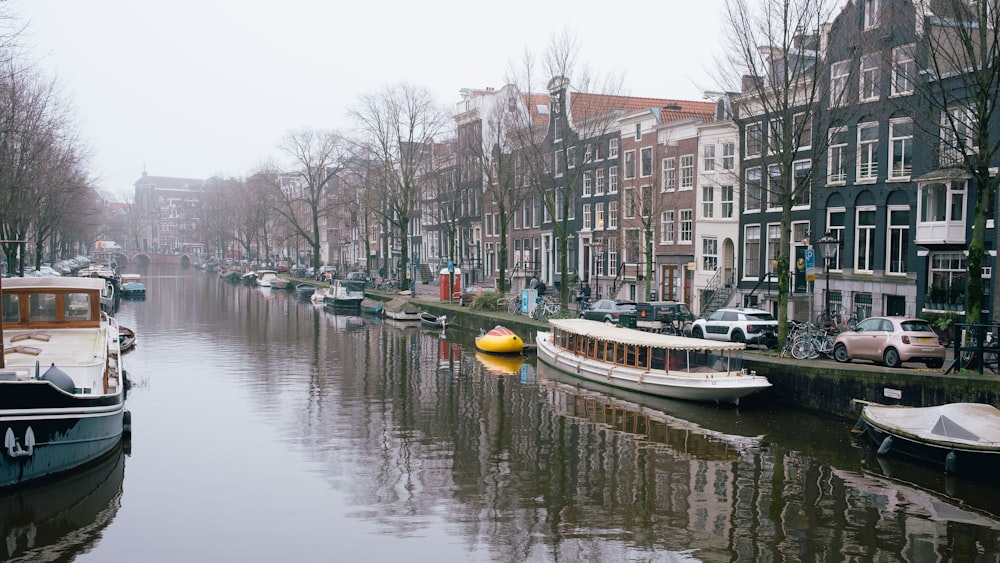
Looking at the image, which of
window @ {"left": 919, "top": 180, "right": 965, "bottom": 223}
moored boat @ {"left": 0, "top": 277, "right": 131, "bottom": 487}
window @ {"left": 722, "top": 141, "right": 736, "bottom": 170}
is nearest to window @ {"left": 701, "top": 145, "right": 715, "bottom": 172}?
window @ {"left": 722, "top": 141, "right": 736, "bottom": 170}

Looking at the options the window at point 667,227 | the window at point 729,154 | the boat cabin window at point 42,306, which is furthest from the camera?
the window at point 667,227

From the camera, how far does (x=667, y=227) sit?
4925 centimetres

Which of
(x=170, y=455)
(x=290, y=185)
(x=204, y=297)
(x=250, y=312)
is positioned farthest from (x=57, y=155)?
(x=290, y=185)

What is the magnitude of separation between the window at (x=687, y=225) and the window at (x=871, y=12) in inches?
611

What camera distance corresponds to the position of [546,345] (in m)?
35.6

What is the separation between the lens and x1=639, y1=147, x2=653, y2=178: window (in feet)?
163

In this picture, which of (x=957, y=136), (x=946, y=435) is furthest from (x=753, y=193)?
(x=946, y=435)

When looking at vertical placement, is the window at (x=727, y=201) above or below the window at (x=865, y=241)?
above

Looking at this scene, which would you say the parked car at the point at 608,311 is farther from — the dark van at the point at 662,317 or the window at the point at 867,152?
the window at the point at 867,152

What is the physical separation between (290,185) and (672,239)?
94.4 m

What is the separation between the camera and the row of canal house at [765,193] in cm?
2983

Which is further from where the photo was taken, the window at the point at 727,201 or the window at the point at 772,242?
the window at the point at 727,201

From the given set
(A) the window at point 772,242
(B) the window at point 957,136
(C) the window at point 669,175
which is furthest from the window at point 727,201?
(B) the window at point 957,136

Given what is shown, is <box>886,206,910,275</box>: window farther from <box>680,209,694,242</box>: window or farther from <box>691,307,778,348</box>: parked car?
<box>680,209,694,242</box>: window
